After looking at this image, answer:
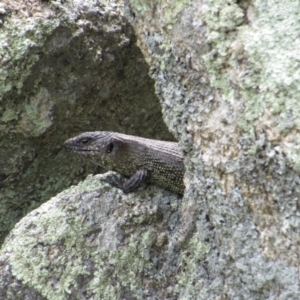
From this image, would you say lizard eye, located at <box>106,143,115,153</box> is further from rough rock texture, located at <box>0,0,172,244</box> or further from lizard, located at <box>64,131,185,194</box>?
rough rock texture, located at <box>0,0,172,244</box>

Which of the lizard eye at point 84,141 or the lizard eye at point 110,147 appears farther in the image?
the lizard eye at point 110,147


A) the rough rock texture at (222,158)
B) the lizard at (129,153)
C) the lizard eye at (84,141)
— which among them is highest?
the rough rock texture at (222,158)

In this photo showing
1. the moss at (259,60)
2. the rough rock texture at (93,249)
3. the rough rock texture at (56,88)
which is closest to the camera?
the moss at (259,60)

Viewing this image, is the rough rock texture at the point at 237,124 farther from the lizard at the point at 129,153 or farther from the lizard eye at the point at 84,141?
the lizard eye at the point at 84,141

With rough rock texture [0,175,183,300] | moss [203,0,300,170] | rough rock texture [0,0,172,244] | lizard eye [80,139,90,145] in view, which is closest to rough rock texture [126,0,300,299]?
moss [203,0,300,170]

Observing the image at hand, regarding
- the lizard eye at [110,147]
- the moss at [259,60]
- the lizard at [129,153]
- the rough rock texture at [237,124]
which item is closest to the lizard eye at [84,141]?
the lizard at [129,153]

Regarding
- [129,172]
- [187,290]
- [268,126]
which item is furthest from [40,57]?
[268,126]
